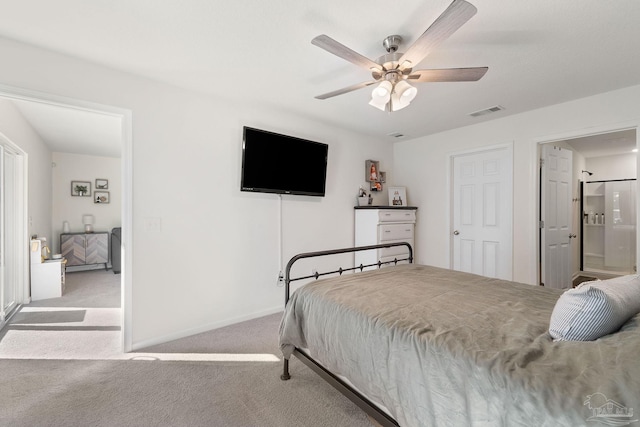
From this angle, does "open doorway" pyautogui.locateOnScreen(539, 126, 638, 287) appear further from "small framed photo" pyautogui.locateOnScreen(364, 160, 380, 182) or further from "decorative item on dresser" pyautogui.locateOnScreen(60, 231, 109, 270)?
"decorative item on dresser" pyautogui.locateOnScreen(60, 231, 109, 270)

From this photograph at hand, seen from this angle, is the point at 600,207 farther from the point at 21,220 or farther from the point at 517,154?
the point at 21,220

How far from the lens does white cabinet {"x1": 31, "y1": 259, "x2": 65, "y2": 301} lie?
12.5 ft

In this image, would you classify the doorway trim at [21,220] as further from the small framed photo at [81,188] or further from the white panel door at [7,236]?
the small framed photo at [81,188]

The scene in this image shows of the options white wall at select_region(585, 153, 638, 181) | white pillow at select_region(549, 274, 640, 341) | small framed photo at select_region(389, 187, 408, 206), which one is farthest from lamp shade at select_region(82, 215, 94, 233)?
white wall at select_region(585, 153, 638, 181)

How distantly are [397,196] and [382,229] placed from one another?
86 centimetres

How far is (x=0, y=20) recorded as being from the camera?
70.0 inches

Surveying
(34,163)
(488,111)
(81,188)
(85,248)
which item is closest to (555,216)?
(488,111)

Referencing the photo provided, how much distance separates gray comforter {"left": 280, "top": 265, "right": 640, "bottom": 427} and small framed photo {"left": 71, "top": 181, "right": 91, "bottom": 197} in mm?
6289

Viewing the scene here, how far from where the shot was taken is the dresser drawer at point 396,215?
3.89m

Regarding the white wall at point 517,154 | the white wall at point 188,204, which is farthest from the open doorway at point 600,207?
the white wall at point 188,204

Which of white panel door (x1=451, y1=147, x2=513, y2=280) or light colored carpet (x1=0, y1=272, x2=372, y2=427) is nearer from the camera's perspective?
light colored carpet (x1=0, y1=272, x2=372, y2=427)

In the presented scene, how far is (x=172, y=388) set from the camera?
192cm

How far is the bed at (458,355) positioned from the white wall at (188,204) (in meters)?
1.32

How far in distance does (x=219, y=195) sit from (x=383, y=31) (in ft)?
6.90
